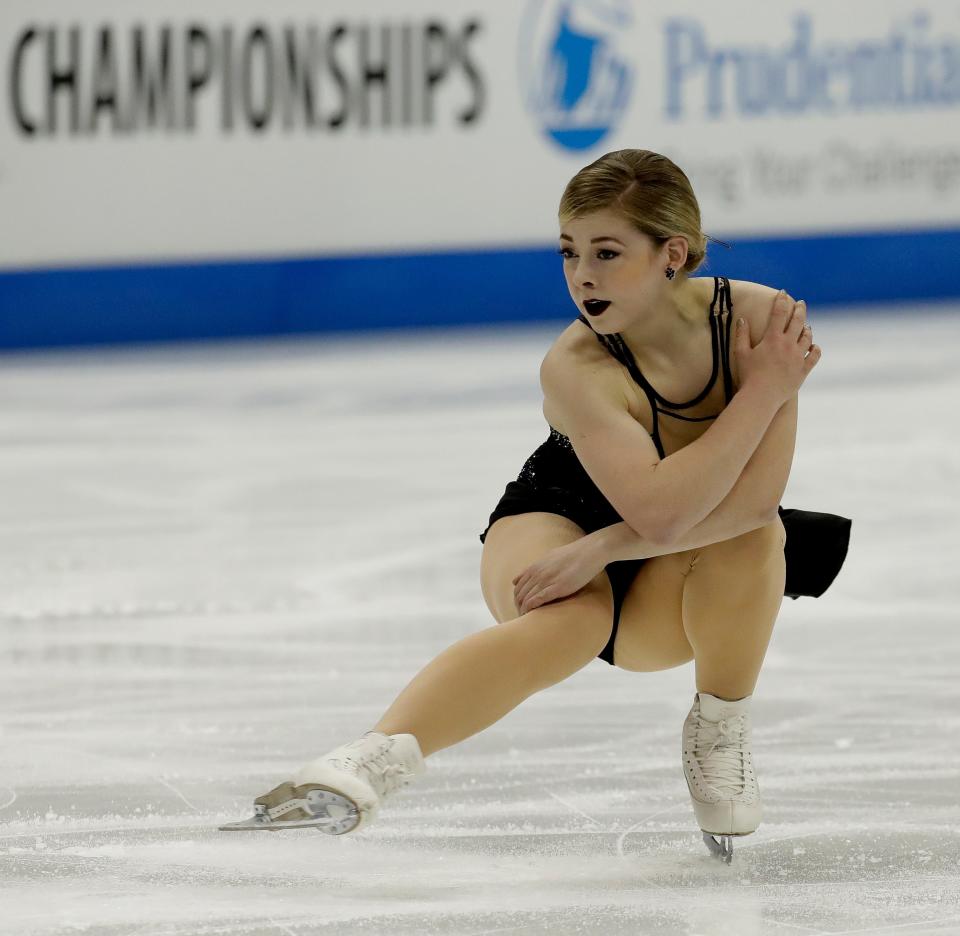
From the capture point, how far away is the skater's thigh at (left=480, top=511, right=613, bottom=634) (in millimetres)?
1938

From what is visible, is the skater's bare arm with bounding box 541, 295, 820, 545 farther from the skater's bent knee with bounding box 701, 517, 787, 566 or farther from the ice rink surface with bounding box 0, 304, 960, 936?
the ice rink surface with bounding box 0, 304, 960, 936

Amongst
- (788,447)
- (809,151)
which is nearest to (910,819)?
(788,447)

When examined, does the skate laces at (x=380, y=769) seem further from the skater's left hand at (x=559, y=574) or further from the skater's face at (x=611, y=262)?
the skater's face at (x=611, y=262)

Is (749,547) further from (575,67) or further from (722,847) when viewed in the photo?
(575,67)

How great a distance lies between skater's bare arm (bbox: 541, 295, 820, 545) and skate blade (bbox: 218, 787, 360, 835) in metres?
0.44

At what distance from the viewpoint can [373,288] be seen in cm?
804

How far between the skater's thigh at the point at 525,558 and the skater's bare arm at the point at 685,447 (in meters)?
0.10

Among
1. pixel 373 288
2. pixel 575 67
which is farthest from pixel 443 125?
pixel 373 288

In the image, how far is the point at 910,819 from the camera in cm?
214

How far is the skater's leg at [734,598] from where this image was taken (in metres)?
1.94

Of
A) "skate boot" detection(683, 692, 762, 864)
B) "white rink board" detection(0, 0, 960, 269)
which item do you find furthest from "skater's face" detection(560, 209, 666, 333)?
"white rink board" detection(0, 0, 960, 269)

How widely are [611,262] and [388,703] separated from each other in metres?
1.01

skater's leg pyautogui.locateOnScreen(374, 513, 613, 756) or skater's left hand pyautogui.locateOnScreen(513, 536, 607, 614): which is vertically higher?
skater's left hand pyautogui.locateOnScreen(513, 536, 607, 614)

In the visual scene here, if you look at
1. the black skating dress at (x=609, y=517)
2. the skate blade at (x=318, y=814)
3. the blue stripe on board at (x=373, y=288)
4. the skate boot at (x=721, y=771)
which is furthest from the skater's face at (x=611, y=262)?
→ the blue stripe on board at (x=373, y=288)
